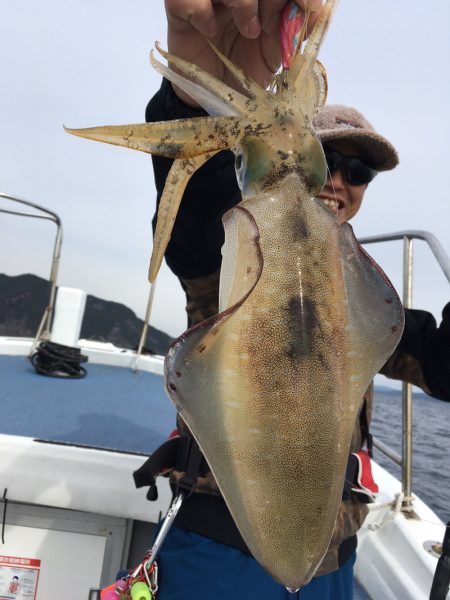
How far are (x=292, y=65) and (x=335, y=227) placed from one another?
1.17 feet

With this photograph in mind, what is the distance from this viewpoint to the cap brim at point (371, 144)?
6.90 ft

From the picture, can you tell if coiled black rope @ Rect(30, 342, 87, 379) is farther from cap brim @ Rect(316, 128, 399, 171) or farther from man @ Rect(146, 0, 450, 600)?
cap brim @ Rect(316, 128, 399, 171)

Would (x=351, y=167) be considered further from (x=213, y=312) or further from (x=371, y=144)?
(x=213, y=312)

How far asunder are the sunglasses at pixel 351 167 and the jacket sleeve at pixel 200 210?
2.77 ft

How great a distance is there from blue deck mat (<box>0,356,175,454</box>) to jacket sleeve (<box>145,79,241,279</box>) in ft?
6.03

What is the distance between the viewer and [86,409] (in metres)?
4.06

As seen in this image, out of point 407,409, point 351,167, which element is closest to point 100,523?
point 407,409

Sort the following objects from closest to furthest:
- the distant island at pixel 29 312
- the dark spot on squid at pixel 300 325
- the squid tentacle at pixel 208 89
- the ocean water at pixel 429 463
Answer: the dark spot on squid at pixel 300 325 → the squid tentacle at pixel 208 89 → the ocean water at pixel 429 463 → the distant island at pixel 29 312

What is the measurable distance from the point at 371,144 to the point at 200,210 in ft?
3.62

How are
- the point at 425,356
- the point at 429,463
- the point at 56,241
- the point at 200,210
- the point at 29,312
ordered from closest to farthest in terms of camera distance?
the point at 200,210 → the point at 425,356 → the point at 56,241 → the point at 429,463 → the point at 29,312

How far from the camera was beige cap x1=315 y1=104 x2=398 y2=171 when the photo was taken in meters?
2.11

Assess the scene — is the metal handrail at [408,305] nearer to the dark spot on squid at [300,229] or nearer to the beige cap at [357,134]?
the beige cap at [357,134]

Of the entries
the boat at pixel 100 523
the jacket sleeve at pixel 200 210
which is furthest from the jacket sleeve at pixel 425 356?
the jacket sleeve at pixel 200 210

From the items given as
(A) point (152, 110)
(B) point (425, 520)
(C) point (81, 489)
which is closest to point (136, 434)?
(C) point (81, 489)
